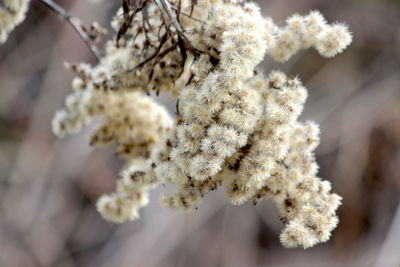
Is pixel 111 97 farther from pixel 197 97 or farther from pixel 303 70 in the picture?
pixel 303 70

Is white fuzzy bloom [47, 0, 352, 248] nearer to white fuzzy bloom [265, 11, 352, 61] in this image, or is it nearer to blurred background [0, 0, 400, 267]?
white fuzzy bloom [265, 11, 352, 61]

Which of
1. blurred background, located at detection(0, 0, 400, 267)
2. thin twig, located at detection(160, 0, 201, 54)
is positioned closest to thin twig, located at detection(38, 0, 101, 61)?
thin twig, located at detection(160, 0, 201, 54)

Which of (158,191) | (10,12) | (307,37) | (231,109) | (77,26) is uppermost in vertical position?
(158,191)

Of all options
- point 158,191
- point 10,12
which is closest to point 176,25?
point 10,12

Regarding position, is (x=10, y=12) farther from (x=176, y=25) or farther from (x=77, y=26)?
(x=176, y=25)

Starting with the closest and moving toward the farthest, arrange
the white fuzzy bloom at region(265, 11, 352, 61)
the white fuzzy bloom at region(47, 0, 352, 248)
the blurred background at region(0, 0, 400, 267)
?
1. the white fuzzy bloom at region(47, 0, 352, 248)
2. the white fuzzy bloom at region(265, 11, 352, 61)
3. the blurred background at region(0, 0, 400, 267)

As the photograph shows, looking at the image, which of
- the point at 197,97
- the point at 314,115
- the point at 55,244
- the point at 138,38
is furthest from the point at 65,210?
the point at 197,97
